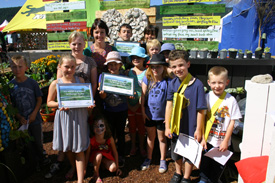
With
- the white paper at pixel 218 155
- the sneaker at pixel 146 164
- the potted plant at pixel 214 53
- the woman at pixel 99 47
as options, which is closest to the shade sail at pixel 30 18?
the potted plant at pixel 214 53

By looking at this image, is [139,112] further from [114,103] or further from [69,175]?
[69,175]

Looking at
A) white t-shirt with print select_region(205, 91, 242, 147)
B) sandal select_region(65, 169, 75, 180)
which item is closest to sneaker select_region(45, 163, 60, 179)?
sandal select_region(65, 169, 75, 180)

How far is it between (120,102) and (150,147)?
0.80 metres

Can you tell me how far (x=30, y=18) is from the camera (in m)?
15.0

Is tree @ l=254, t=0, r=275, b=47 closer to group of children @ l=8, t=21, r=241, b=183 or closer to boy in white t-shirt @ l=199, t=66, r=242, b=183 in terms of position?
group of children @ l=8, t=21, r=241, b=183

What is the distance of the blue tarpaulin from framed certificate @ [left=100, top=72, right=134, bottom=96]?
35.6 feet

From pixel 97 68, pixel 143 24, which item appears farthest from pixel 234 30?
pixel 97 68

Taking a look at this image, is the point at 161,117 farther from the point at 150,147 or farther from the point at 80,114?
the point at 80,114

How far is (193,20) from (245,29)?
845 centimetres

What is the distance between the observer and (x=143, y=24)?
606cm

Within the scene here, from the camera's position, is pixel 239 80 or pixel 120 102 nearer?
pixel 120 102

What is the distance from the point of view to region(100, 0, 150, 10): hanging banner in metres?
5.97

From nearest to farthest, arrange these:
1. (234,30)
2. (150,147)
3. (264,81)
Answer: (264,81) → (150,147) → (234,30)

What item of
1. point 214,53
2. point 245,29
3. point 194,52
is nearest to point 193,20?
point 194,52
